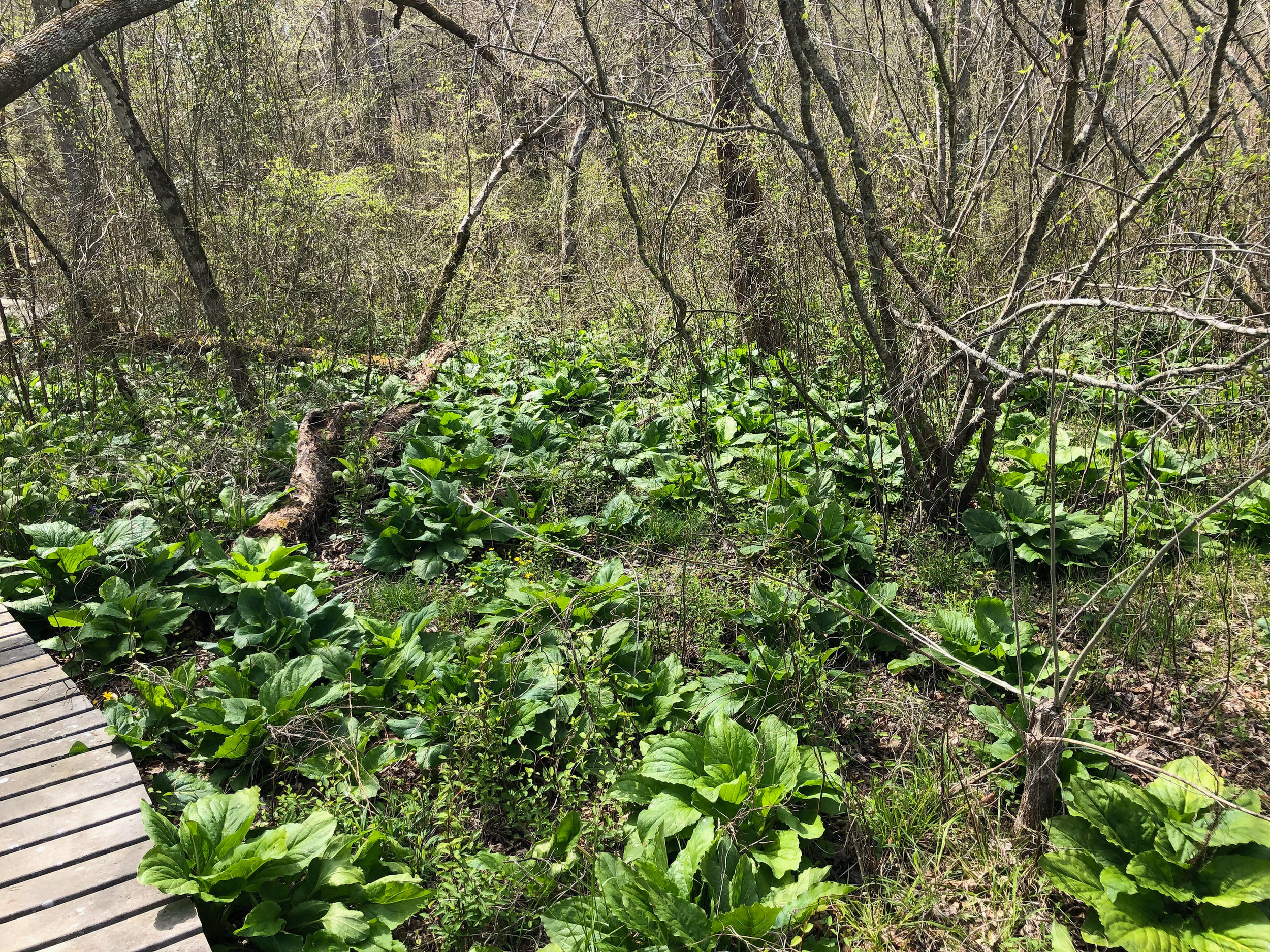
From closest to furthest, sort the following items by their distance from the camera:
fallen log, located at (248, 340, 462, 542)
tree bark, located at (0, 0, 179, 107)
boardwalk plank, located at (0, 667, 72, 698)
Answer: boardwalk plank, located at (0, 667, 72, 698)
tree bark, located at (0, 0, 179, 107)
fallen log, located at (248, 340, 462, 542)

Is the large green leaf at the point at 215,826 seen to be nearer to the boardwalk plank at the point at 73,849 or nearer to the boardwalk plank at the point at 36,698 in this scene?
the boardwalk plank at the point at 73,849

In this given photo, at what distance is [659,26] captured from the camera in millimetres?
7043

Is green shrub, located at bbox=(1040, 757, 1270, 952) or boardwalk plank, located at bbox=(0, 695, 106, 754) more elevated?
boardwalk plank, located at bbox=(0, 695, 106, 754)

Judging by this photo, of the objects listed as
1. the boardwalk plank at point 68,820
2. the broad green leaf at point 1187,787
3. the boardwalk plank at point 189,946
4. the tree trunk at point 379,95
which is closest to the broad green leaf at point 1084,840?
the broad green leaf at point 1187,787

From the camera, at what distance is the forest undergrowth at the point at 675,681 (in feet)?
8.72

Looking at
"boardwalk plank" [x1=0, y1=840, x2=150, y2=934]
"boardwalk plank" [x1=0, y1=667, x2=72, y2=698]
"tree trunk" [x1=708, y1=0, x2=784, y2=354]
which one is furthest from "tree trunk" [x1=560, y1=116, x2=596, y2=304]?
"boardwalk plank" [x1=0, y1=840, x2=150, y2=934]

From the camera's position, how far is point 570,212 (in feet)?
35.1

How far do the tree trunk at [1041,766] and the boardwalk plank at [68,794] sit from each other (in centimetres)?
314

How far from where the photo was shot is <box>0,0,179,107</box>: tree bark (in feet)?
16.1

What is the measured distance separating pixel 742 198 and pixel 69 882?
20.5 ft

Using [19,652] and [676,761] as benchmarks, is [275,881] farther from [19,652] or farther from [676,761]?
[19,652]

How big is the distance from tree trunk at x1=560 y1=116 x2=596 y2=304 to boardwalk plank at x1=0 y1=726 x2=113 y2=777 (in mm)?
7230

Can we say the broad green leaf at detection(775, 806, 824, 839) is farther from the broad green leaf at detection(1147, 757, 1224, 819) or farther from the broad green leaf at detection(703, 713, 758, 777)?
the broad green leaf at detection(1147, 757, 1224, 819)

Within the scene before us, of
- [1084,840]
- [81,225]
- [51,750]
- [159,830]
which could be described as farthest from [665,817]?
[81,225]
